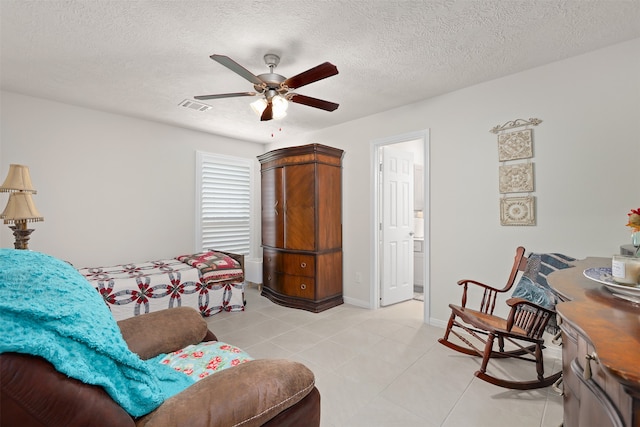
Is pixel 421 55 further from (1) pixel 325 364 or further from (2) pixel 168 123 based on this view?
(2) pixel 168 123

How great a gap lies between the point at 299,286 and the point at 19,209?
2.99 meters

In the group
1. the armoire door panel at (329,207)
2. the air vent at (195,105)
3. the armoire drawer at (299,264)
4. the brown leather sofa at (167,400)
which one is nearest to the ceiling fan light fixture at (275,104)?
the air vent at (195,105)

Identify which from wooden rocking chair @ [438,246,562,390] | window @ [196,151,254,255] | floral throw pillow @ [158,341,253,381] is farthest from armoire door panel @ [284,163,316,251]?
floral throw pillow @ [158,341,253,381]

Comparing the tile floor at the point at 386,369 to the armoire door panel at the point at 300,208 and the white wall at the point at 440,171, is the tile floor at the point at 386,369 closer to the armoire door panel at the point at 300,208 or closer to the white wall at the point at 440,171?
the white wall at the point at 440,171

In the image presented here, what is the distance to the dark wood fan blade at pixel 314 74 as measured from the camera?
1935 millimetres

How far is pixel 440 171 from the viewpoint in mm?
3240

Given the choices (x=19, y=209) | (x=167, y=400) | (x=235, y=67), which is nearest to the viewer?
(x=167, y=400)

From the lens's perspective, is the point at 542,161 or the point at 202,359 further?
the point at 542,161

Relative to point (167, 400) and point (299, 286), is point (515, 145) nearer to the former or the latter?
point (299, 286)

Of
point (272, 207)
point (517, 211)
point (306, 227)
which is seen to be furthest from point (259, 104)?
point (517, 211)

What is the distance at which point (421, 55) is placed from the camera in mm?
2428

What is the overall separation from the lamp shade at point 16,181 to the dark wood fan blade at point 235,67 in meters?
2.32

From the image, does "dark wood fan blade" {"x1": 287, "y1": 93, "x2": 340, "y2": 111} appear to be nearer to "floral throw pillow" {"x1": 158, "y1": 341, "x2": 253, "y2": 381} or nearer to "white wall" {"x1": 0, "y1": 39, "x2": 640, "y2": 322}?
"white wall" {"x1": 0, "y1": 39, "x2": 640, "y2": 322}

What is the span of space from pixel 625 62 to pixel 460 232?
72.8 inches
